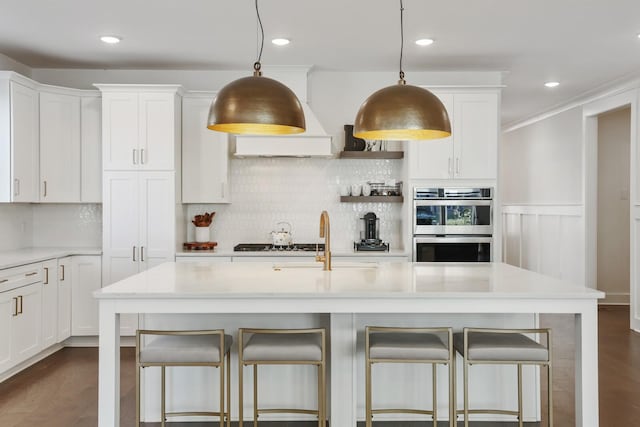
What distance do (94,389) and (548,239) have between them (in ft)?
21.0

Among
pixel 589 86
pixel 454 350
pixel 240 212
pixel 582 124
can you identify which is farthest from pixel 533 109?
pixel 454 350

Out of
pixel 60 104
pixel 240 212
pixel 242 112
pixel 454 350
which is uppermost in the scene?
pixel 60 104

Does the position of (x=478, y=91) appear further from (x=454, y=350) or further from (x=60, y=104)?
(x=60, y=104)

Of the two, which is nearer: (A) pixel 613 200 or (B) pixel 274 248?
(B) pixel 274 248

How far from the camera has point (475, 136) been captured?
18.3 ft

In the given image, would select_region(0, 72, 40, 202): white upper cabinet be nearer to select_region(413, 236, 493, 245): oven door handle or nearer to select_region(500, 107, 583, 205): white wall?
select_region(413, 236, 493, 245): oven door handle

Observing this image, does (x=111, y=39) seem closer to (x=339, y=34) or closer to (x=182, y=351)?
(x=339, y=34)

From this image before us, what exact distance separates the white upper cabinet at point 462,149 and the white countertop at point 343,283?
180 centimetres

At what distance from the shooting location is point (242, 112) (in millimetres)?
2744

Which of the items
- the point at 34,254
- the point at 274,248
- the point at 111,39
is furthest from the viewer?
the point at 274,248

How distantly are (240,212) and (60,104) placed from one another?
199cm

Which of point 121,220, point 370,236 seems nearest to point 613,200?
point 370,236

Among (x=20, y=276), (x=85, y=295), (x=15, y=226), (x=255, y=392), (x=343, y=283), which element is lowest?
(x=255, y=392)

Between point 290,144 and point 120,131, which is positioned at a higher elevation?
point 120,131
